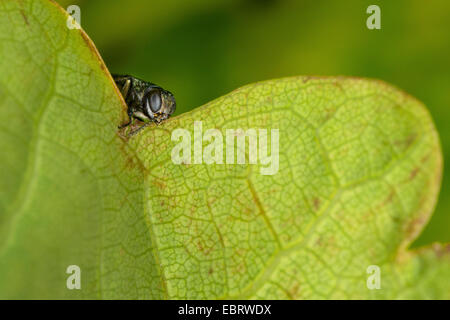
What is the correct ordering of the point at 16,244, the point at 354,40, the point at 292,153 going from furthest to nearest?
the point at 354,40 < the point at 292,153 < the point at 16,244

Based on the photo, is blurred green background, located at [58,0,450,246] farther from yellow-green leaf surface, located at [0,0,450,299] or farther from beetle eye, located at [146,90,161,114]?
yellow-green leaf surface, located at [0,0,450,299]

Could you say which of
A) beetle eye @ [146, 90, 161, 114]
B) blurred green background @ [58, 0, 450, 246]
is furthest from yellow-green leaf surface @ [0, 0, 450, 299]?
blurred green background @ [58, 0, 450, 246]

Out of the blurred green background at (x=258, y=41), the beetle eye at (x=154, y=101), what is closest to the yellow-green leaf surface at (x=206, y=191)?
the beetle eye at (x=154, y=101)

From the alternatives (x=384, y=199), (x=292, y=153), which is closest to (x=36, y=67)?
(x=292, y=153)

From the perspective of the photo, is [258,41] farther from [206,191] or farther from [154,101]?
[206,191]

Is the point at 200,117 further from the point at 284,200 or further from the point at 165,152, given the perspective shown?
the point at 284,200

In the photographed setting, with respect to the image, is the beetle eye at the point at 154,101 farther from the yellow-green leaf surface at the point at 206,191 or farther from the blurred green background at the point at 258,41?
the blurred green background at the point at 258,41
